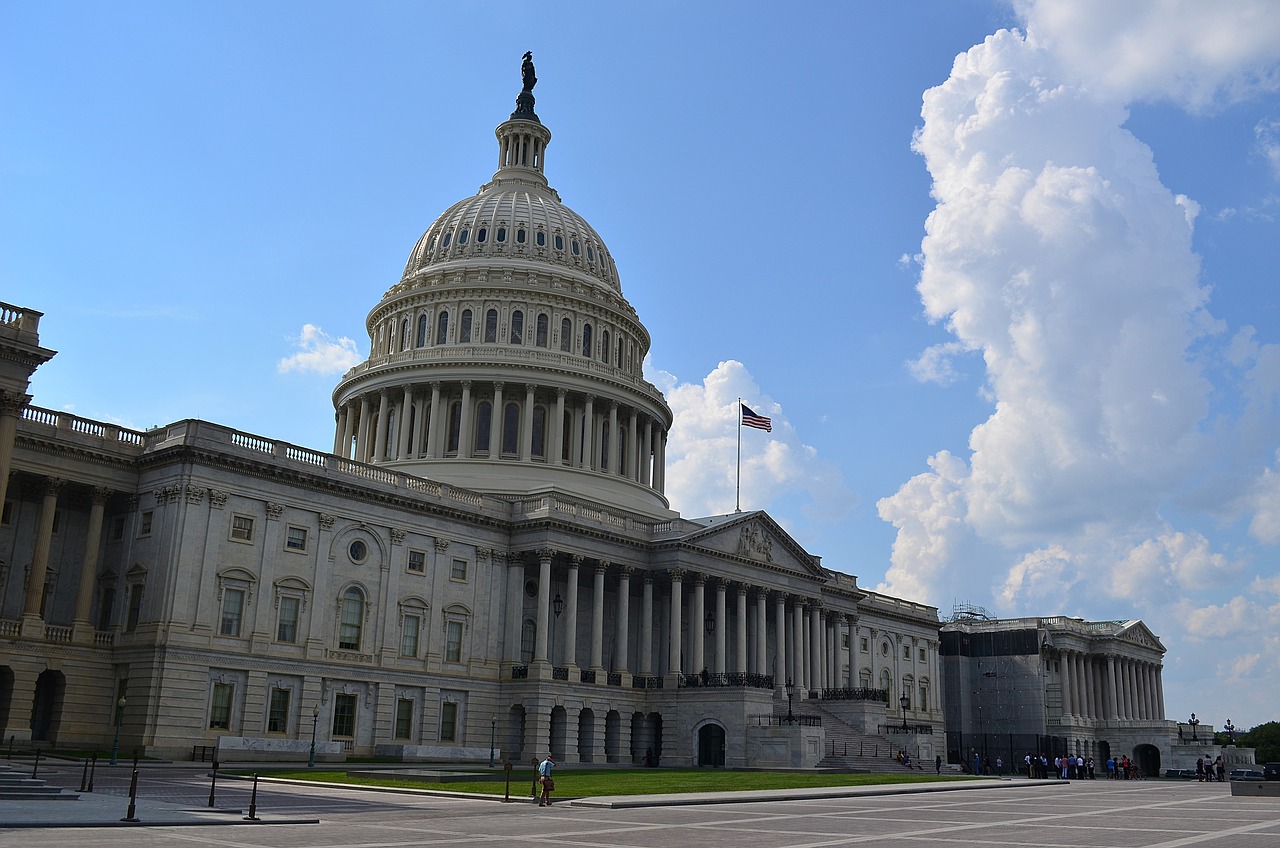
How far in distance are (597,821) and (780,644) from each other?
5925cm

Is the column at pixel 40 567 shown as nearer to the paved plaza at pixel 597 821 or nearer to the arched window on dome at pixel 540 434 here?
the paved plaza at pixel 597 821

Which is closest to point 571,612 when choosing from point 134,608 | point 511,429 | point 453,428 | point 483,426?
point 511,429

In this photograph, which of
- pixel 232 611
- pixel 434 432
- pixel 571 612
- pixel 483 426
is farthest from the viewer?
pixel 483 426

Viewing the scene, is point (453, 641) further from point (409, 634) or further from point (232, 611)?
point (232, 611)

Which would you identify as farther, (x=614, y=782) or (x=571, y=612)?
(x=571, y=612)

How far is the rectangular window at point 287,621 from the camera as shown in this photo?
6216cm

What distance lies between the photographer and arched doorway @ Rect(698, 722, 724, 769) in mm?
73500

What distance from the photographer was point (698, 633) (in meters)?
79.0

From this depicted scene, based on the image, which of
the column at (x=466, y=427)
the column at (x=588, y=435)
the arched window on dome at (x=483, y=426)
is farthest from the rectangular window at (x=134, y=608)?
the column at (x=588, y=435)

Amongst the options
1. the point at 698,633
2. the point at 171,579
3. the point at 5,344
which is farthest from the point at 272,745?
the point at 698,633

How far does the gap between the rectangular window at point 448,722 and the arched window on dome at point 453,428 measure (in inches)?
961

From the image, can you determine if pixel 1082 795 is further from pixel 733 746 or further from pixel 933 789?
pixel 733 746

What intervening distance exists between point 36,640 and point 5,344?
54.6 feet

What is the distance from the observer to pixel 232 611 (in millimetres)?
60125
